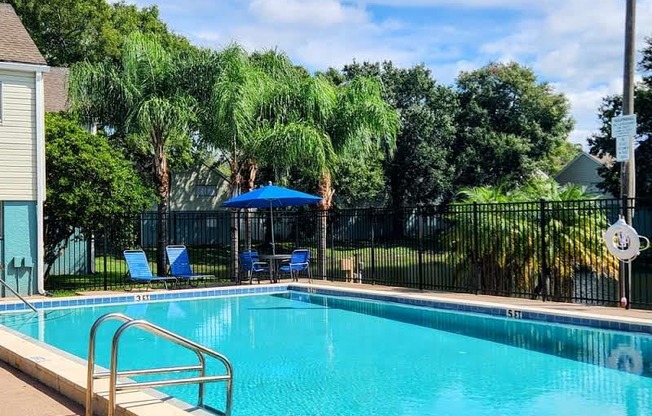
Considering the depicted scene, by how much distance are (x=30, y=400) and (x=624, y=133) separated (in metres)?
9.22

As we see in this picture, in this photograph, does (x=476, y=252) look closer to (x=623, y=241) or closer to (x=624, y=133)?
(x=623, y=241)

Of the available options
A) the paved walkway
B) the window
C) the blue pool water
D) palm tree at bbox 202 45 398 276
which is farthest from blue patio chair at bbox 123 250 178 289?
the window

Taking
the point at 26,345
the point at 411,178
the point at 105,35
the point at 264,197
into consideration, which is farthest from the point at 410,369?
the point at 411,178

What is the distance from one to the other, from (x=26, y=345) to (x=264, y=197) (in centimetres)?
778

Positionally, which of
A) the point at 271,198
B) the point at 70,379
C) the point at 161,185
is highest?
the point at 161,185

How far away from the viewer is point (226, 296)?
1551cm

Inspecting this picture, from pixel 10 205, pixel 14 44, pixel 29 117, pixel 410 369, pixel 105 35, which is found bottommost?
pixel 410 369

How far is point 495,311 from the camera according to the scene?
11.4 m

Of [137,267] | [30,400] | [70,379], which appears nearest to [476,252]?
[137,267]

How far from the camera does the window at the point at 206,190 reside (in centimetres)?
3459

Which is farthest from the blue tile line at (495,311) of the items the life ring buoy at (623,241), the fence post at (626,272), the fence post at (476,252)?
the fence post at (476,252)

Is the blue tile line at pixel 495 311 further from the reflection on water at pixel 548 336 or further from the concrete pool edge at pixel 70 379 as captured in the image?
the concrete pool edge at pixel 70 379

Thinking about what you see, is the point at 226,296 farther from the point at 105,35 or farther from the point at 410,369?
the point at 105,35

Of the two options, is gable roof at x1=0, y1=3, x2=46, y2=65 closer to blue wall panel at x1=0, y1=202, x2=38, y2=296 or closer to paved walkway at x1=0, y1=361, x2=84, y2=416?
blue wall panel at x1=0, y1=202, x2=38, y2=296
